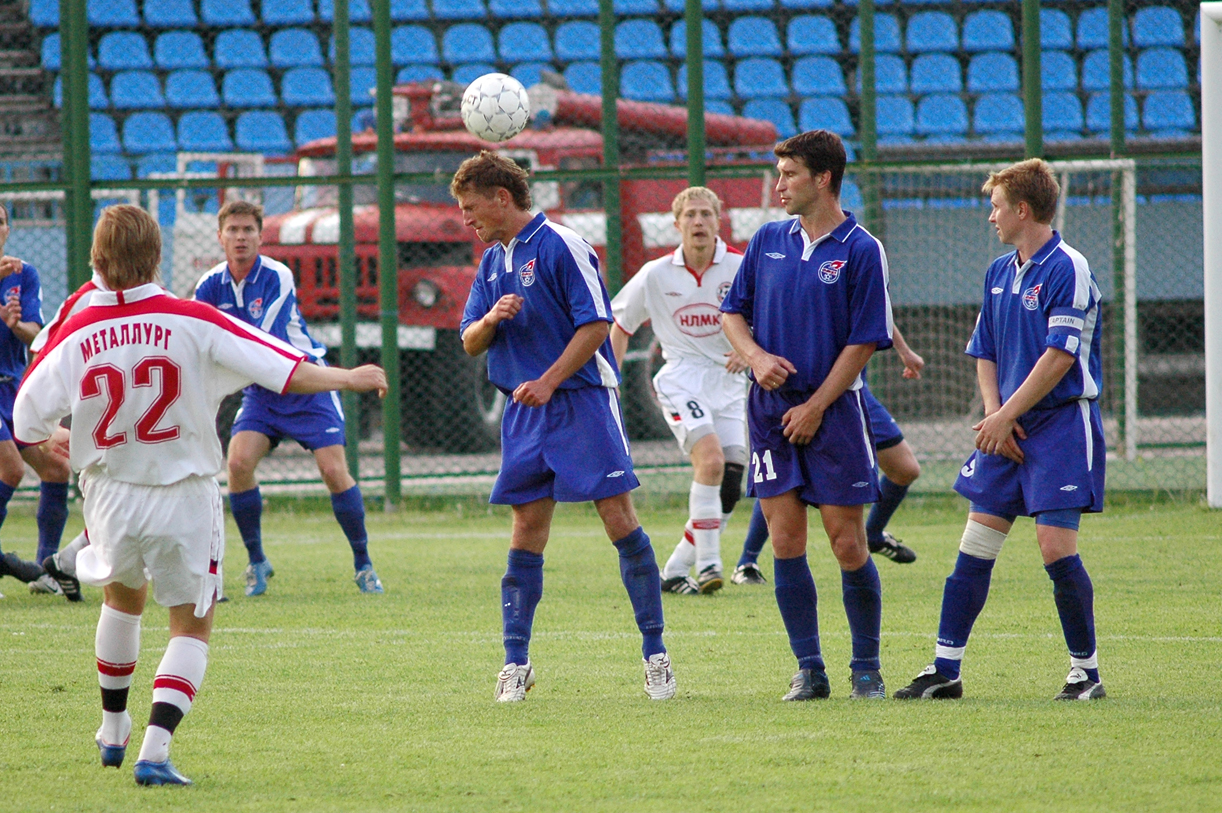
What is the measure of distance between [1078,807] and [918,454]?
8.86 meters

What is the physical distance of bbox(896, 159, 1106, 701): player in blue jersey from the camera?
4.69 meters

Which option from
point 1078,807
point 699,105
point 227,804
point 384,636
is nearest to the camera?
point 1078,807

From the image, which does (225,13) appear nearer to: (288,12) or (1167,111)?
(288,12)

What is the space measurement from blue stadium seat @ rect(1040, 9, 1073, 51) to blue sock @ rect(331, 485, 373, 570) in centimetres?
1457

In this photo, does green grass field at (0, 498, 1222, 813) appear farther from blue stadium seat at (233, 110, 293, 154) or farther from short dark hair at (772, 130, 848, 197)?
blue stadium seat at (233, 110, 293, 154)

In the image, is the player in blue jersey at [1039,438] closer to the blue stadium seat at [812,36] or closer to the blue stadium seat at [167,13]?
the blue stadium seat at [812,36]

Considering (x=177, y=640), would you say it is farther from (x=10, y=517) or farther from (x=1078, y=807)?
(x=10, y=517)

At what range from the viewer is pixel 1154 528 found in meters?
9.30

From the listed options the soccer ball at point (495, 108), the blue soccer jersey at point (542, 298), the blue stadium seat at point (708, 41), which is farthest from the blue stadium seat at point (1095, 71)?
the blue soccer jersey at point (542, 298)

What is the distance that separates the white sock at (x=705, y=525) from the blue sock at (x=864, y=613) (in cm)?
265

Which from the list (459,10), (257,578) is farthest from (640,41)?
(257,578)

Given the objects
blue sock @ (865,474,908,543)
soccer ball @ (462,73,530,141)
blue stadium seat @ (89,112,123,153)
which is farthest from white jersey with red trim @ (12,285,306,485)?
blue stadium seat @ (89,112,123,153)

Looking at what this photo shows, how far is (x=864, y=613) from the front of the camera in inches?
190

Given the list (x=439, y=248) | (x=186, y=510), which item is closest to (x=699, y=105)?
(x=439, y=248)
